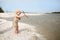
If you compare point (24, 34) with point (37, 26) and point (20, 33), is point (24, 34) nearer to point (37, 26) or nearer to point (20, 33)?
point (20, 33)

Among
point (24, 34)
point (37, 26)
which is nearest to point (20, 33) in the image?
point (24, 34)

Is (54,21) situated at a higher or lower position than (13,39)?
higher

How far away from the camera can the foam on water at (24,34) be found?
41.1 inches

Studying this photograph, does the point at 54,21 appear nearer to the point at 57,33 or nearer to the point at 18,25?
the point at 57,33

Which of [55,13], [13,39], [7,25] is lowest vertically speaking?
[13,39]

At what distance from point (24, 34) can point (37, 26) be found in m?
0.15

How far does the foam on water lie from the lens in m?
1.04

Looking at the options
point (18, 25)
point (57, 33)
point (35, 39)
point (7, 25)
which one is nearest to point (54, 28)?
point (57, 33)

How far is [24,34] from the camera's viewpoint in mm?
1069

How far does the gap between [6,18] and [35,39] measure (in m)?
0.34

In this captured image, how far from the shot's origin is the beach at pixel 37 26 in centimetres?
106

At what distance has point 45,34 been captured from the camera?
42.3 inches

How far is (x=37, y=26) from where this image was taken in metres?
1.10

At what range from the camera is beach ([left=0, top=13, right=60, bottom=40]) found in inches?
41.6
